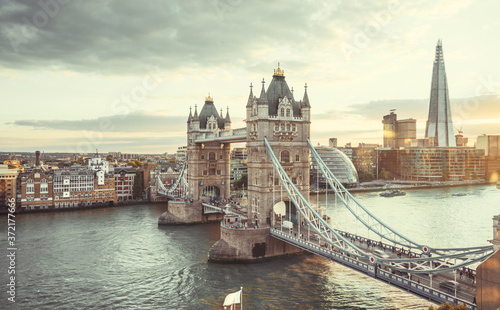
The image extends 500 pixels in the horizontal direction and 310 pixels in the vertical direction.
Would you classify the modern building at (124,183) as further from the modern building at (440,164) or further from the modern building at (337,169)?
the modern building at (440,164)

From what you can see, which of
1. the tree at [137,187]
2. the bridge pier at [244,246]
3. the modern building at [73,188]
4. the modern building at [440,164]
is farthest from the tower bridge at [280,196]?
the modern building at [440,164]

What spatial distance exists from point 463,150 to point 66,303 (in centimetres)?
19404

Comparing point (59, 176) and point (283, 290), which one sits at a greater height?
point (59, 176)

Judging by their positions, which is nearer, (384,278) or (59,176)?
(384,278)

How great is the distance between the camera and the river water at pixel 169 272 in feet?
113

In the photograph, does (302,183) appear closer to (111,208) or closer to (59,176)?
Answer: (111,208)

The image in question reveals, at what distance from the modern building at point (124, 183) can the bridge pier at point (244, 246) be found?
64803 mm

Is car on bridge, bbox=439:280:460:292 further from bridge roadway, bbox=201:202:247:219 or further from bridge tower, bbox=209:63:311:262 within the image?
bridge roadway, bbox=201:202:247:219

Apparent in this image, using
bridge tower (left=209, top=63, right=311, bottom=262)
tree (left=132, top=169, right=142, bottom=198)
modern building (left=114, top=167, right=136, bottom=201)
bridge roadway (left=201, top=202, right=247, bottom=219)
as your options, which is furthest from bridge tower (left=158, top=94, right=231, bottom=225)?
modern building (left=114, top=167, right=136, bottom=201)

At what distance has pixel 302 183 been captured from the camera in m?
51.3

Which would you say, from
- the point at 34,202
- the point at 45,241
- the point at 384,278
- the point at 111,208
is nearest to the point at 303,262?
the point at 384,278

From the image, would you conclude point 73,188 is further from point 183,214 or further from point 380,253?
point 380,253

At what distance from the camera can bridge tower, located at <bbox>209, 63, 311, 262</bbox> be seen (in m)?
47.0

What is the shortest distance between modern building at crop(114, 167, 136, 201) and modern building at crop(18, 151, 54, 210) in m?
18.2
